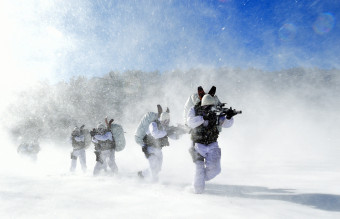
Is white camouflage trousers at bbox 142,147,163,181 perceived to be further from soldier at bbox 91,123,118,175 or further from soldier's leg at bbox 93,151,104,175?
soldier's leg at bbox 93,151,104,175

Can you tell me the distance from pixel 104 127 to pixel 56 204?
4.15 meters

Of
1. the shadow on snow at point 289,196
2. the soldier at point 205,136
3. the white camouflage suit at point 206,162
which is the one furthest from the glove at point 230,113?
the shadow on snow at point 289,196

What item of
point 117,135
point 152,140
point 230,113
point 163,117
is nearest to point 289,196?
point 230,113

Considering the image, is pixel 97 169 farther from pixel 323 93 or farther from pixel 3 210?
A: pixel 323 93

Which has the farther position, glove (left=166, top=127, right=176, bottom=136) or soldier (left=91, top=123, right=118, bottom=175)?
soldier (left=91, top=123, right=118, bottom=175)

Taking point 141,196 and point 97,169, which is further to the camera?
point 97,169

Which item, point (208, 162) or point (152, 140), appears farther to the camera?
point (152, 140)

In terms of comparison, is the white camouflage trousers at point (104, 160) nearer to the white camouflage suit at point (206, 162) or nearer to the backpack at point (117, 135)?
the backpack at point (117, 135)

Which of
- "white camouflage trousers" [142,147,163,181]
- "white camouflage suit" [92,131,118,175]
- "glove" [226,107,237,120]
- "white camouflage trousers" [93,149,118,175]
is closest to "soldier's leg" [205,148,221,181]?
"glove" [226,107,237,120]

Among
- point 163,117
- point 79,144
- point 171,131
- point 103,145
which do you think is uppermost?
point 163,117

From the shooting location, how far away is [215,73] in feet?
163

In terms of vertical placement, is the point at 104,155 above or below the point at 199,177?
above

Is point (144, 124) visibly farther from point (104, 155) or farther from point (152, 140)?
point (104, 155)

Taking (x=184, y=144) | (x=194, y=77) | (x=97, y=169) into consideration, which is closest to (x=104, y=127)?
(x=97, y=169)
